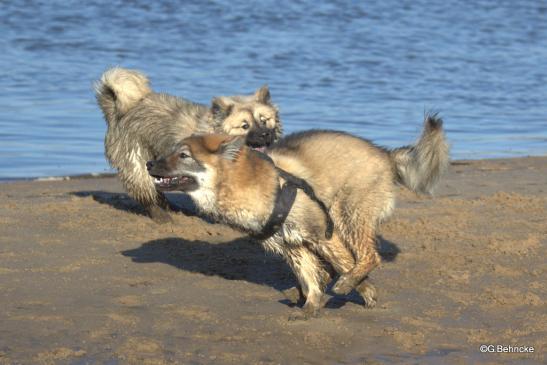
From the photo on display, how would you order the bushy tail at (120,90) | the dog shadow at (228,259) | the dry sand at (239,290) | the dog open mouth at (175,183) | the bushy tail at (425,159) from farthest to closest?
the bushy tail at (120,90), the dog shadow at (228,259), the bushy tail at (425,159), the dog open mouth at (175,183), the dry sand at (239,290)

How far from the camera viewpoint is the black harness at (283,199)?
21.3 ft

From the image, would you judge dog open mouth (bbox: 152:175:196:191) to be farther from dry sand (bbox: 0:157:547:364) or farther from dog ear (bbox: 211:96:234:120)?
dog ear (bbox: 211:96:234:120)

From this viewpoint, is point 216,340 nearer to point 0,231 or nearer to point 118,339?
point 118,339

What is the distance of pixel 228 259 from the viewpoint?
26.6 ft

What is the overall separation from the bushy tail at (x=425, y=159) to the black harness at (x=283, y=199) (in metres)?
0.79

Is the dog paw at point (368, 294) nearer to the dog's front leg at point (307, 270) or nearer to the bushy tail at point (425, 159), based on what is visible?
the dog's front leg at point (307, 270)

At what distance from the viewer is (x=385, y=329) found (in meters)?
6.34

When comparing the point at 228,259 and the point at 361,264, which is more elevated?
the point at 361,264

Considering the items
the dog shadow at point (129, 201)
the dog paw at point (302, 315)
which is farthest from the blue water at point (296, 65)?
the dog paw at point (302, 315)

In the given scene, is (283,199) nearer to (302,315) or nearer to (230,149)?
(230,149)

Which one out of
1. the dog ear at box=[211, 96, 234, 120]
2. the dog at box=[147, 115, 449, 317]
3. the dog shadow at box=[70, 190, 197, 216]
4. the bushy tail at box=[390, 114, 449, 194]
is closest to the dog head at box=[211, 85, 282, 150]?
the dog ear at box=[211, 96, 234, 120]

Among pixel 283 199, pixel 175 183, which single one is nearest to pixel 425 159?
pixel 283 199

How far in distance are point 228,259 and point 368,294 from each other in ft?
5.14

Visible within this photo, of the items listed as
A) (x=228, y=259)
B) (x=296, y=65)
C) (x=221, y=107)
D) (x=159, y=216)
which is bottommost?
(x=296, y=65)
